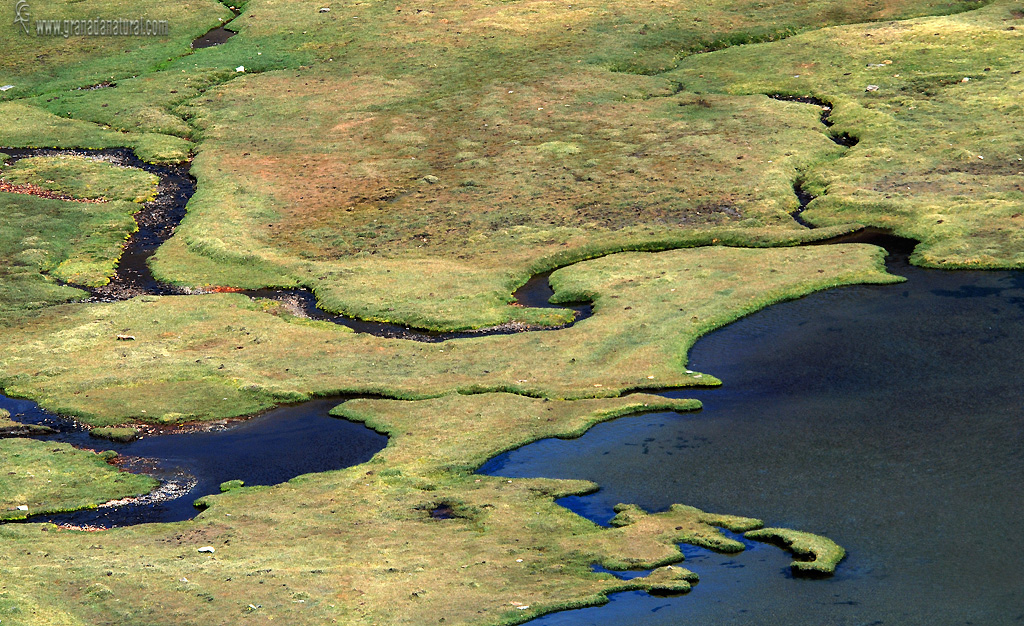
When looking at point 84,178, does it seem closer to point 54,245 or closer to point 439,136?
point 54,245

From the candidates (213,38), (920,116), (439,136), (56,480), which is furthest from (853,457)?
(213,38)

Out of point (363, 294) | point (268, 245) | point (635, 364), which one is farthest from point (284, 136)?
point (635, 364)

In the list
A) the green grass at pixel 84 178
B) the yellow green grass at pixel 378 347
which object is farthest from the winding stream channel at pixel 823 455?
the green grass at pixel 84 178

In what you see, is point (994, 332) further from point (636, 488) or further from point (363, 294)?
point (363, 294)

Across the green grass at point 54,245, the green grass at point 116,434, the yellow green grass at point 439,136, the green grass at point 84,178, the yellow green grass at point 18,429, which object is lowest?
the yellow green grass at point 18,429

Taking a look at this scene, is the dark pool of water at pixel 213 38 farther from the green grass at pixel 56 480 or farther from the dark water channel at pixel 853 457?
the dark water channel at pixel 853 457

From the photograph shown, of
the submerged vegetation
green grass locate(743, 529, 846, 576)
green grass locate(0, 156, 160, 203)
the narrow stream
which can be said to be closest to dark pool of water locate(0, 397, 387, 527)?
the submerged vegetation

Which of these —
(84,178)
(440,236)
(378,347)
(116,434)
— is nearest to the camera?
(116,434)
